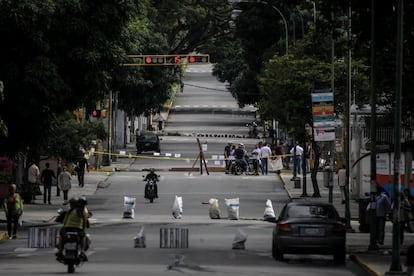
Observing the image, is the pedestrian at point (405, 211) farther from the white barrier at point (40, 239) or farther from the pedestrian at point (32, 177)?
the pedestrian at point (32, 177)

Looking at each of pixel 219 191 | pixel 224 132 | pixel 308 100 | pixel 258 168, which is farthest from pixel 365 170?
pixel 224 132

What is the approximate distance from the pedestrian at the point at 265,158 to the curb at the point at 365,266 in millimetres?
36594

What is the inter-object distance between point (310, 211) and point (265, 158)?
3859cm

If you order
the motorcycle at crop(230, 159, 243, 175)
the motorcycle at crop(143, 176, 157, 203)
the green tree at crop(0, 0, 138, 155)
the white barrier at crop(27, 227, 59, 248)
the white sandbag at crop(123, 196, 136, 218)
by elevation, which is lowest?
the white barrier at crop(27, 227, 59, 248)

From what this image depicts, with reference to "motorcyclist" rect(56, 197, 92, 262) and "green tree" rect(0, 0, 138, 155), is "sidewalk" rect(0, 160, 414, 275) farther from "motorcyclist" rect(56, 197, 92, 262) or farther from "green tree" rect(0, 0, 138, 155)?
"motorcyclist" rect(56, 197, 92, 262)

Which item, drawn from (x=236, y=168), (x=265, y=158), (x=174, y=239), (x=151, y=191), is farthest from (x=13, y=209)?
(x=236, y=168)

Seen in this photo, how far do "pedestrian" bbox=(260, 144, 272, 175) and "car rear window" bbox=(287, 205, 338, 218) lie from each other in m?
37.4

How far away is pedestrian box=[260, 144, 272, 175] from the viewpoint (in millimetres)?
67125

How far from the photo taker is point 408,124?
4028cm

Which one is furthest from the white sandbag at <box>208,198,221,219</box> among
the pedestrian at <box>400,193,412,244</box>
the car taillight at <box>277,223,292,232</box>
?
the car taillight at <box>277,223,292,232</box>

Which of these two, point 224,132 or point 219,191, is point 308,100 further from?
point 224,132

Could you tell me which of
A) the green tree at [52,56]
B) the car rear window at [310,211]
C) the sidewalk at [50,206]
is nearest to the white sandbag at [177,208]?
the sidewalk at [50,206]

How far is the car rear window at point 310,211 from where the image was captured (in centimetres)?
2917

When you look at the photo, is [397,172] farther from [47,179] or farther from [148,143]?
[148,143]
